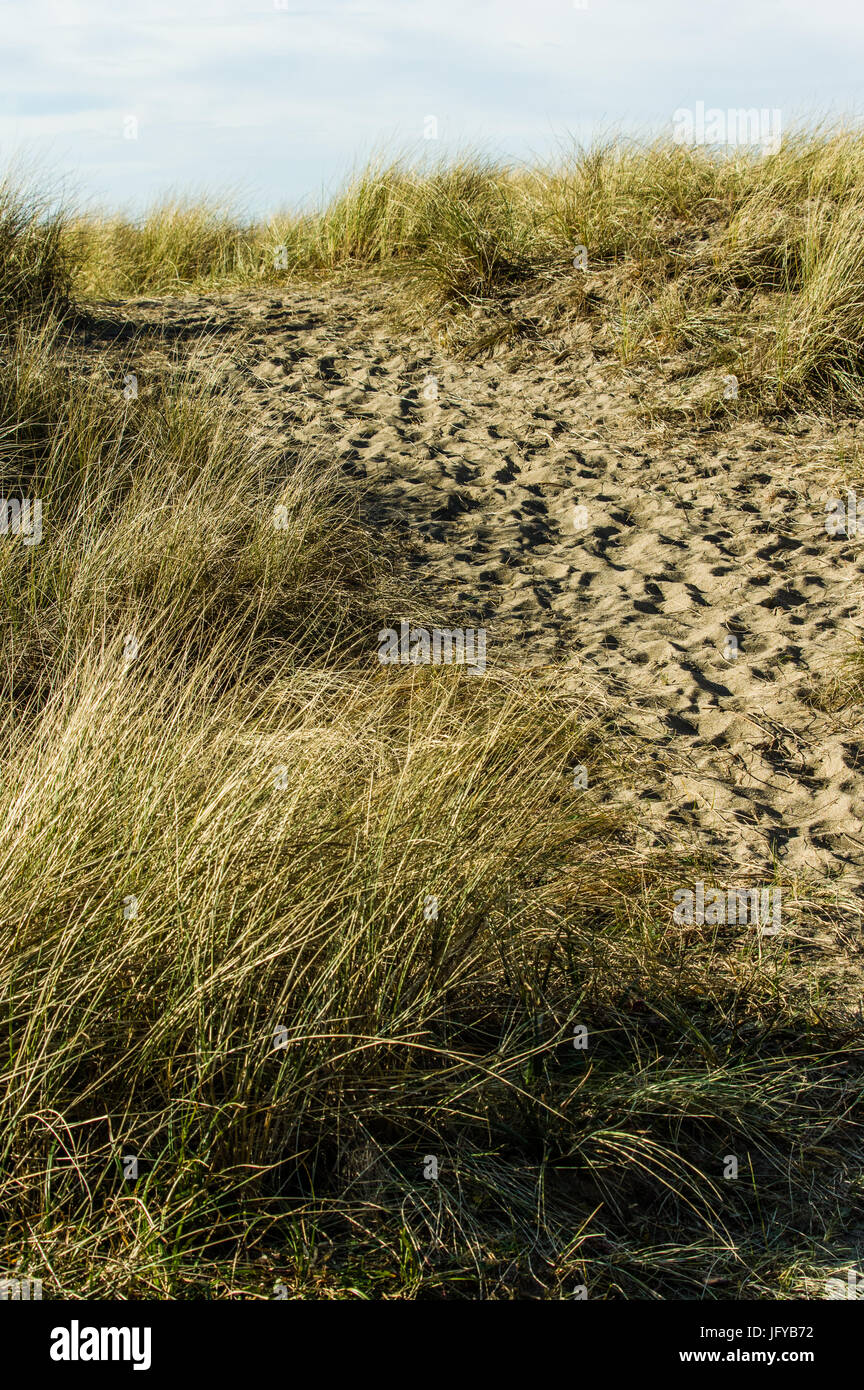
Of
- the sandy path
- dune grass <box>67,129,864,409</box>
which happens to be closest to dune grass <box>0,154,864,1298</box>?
the sandy path

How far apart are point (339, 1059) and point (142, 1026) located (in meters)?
0.38

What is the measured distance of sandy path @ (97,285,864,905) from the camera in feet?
12.0

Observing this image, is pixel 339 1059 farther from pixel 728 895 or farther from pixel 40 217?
pixel 40 217

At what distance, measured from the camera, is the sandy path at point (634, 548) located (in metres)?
3.66

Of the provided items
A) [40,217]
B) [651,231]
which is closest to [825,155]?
[651,231]

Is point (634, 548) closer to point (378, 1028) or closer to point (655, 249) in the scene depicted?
point (655, 249)

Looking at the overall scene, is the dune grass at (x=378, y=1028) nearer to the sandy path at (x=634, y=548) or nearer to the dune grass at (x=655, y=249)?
the sandy path at (x=634, y=548)

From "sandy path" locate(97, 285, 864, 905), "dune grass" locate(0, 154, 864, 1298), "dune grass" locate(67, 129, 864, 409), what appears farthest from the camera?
"dune grass" locate(67, 129, 864, 409)

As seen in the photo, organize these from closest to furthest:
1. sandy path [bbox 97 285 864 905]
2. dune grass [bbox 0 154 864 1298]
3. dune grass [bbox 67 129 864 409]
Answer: dune grass [bbox 0 154 864 1298], sandy path [bbox 97 285 864 905], dune grass [bbox 67 129 864 409]

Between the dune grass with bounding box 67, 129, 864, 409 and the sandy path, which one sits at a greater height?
the dune grass with bounding box 67, 129, 864, 409

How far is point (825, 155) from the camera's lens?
6902mm

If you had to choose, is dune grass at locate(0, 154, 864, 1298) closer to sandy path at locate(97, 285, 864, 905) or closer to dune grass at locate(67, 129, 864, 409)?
sandy path at locate(97, 285, 864, 905)

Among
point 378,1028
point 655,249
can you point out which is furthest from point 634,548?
point 378,1028

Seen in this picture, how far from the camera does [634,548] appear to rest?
518cm
